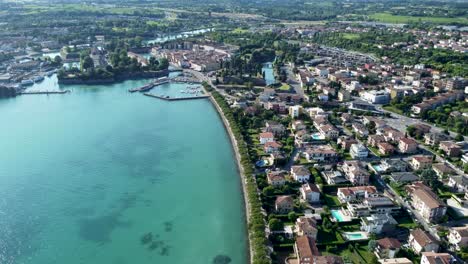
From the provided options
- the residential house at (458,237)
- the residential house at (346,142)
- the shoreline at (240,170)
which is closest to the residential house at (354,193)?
the residential house at (458,237)

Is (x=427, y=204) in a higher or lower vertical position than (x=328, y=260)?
higher

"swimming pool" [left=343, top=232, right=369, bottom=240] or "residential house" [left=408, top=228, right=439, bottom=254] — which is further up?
"residential house" [left=408, top=228, right=439, bottom=254]

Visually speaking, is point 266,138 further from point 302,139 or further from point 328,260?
point 328,260

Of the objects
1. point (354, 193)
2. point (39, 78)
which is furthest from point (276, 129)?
point (39, 78)

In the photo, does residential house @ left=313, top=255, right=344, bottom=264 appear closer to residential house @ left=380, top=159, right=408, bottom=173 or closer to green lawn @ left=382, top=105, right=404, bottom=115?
residential house @ left=380, top=159, right=408, bottom=173

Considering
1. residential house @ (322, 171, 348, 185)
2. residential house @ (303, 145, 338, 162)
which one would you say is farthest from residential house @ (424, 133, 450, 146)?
residential house @ (322, 171, 348, 185)

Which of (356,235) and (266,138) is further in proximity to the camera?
(266,138)
